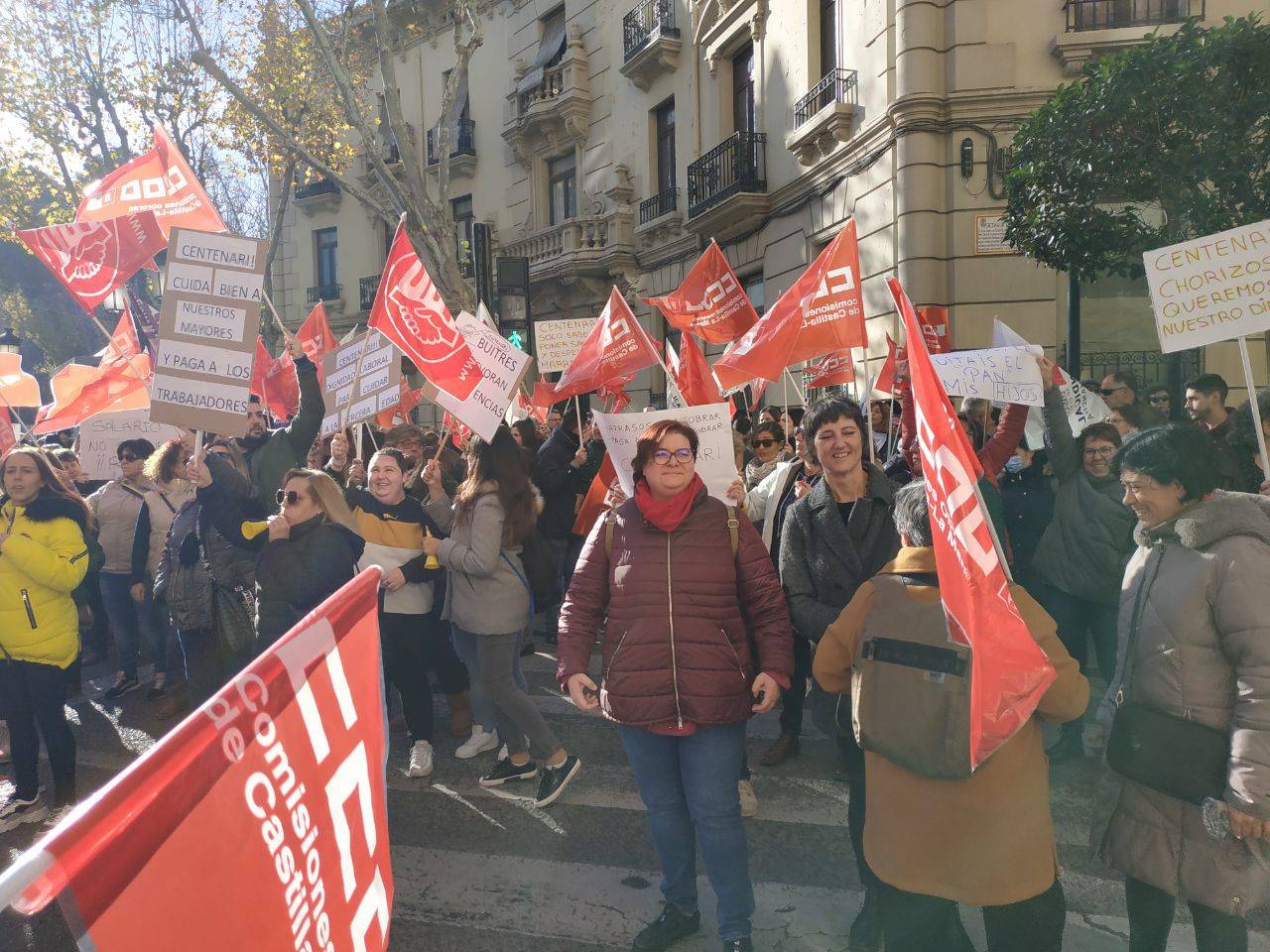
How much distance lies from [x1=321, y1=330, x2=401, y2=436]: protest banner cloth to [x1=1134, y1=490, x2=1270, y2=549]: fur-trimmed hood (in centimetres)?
434

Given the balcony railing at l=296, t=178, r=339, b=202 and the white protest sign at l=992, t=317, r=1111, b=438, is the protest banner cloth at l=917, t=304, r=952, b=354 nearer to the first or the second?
the white protest sign at l=992, t=317, r=1111, b=438

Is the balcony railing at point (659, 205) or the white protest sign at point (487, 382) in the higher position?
the balcony railing at point (659, 205)

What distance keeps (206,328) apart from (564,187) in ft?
58.1

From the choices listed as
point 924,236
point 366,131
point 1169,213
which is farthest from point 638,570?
point 366,131

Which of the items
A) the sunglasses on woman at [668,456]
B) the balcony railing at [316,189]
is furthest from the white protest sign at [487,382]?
the balcony railing at [316,189]

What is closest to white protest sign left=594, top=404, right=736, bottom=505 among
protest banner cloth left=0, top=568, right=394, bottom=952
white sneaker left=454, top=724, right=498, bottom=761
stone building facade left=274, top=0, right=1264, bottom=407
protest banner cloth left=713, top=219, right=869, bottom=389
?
protest banner cloth left=713, top=219, right=869, bottom=389

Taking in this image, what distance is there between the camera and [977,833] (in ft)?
7.41

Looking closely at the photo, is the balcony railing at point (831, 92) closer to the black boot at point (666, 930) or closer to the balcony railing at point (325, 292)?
the black boot at point (666, 930)

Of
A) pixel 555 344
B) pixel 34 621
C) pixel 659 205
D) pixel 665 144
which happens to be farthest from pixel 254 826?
pixel 665 144

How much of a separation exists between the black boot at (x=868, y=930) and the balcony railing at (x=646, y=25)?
16.8 m

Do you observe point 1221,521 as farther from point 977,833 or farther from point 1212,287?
point 1212,287

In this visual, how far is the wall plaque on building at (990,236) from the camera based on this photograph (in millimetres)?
10586

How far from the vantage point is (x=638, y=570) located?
297cm

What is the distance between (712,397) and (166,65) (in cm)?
1462
